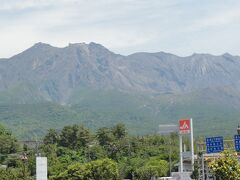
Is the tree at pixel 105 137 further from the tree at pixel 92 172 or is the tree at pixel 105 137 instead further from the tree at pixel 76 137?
the tree at pixel 92 172

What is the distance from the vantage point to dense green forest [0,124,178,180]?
88938 mm

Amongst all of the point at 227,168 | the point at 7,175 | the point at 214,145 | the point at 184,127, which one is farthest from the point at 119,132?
the point at 227,168

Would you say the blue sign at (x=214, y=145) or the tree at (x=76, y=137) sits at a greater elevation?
the tree at (x=76, y=137)

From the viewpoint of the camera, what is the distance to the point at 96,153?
350 feet

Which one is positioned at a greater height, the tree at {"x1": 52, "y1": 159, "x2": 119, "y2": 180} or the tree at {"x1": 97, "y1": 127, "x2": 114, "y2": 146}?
the tree at {"x1": 97, "y1": 127, "x2": 114, "y2": 146}

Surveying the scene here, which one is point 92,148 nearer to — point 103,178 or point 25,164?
point 25,164

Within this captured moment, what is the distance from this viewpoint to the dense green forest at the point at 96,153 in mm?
88938

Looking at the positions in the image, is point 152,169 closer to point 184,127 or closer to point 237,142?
point 184,127

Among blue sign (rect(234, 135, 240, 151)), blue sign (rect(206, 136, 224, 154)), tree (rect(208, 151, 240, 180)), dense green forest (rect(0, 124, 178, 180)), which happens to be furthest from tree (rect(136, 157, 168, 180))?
tree (rect(208, 151, 240, 180))

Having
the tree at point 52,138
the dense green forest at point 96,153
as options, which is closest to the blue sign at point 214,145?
the dense green forest at point 96,153

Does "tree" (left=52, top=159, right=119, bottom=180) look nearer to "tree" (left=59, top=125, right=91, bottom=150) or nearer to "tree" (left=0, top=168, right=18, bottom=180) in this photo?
"tree" (left=0, top=168, right=18, bottom=180)

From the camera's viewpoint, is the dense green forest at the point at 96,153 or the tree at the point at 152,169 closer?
the dense green forest at the point at 96,153

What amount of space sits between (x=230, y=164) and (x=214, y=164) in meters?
0.80

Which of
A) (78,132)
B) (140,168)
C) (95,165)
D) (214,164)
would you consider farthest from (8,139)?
(214,164)
